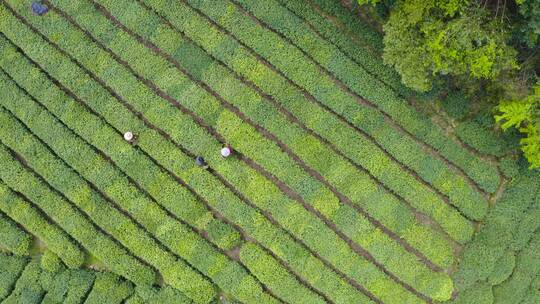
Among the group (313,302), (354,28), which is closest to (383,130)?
(354,28)

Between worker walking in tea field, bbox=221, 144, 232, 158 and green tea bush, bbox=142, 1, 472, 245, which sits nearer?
worker walking in tea field, bbox=221, 144, 232, 158

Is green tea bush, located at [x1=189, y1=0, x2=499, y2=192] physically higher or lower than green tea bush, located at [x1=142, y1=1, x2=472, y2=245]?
higher

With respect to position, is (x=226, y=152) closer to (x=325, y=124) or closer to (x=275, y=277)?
(x=325, y=124)

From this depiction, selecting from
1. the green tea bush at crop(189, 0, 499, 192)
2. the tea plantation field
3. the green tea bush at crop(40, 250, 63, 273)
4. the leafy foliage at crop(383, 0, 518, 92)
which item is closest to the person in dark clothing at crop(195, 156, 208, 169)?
the tea plantation field

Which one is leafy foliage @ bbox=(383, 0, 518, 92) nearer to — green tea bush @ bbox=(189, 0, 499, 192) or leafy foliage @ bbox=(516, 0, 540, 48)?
leafy foliage @ bbox=(516, 0, 540, 48)

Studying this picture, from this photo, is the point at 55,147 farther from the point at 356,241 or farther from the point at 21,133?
the point at 356,241

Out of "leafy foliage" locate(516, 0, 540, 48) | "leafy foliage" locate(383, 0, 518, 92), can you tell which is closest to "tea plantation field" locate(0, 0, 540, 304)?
"leafy foliage" locate(383, 0, 518, 92)

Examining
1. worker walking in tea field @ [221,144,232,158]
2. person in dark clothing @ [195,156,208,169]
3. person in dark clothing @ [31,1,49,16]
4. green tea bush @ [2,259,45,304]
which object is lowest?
green tea bush @ [2,259,45,304]

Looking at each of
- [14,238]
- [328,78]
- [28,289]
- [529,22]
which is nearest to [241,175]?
[328,78]

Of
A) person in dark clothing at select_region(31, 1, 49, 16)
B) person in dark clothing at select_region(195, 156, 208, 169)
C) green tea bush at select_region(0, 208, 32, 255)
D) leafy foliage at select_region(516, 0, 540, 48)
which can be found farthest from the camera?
person in dark clothing at select_region(31, 1, 49, 16)

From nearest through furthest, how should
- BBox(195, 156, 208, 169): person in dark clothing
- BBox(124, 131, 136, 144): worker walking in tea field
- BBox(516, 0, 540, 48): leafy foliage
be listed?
BBox(516, 0, 540, 48): leafy foliage → BBox(195, 156, 208, 169): person in dark clothing → BBox(124, 131, 136, 144): worker walking in tea field
